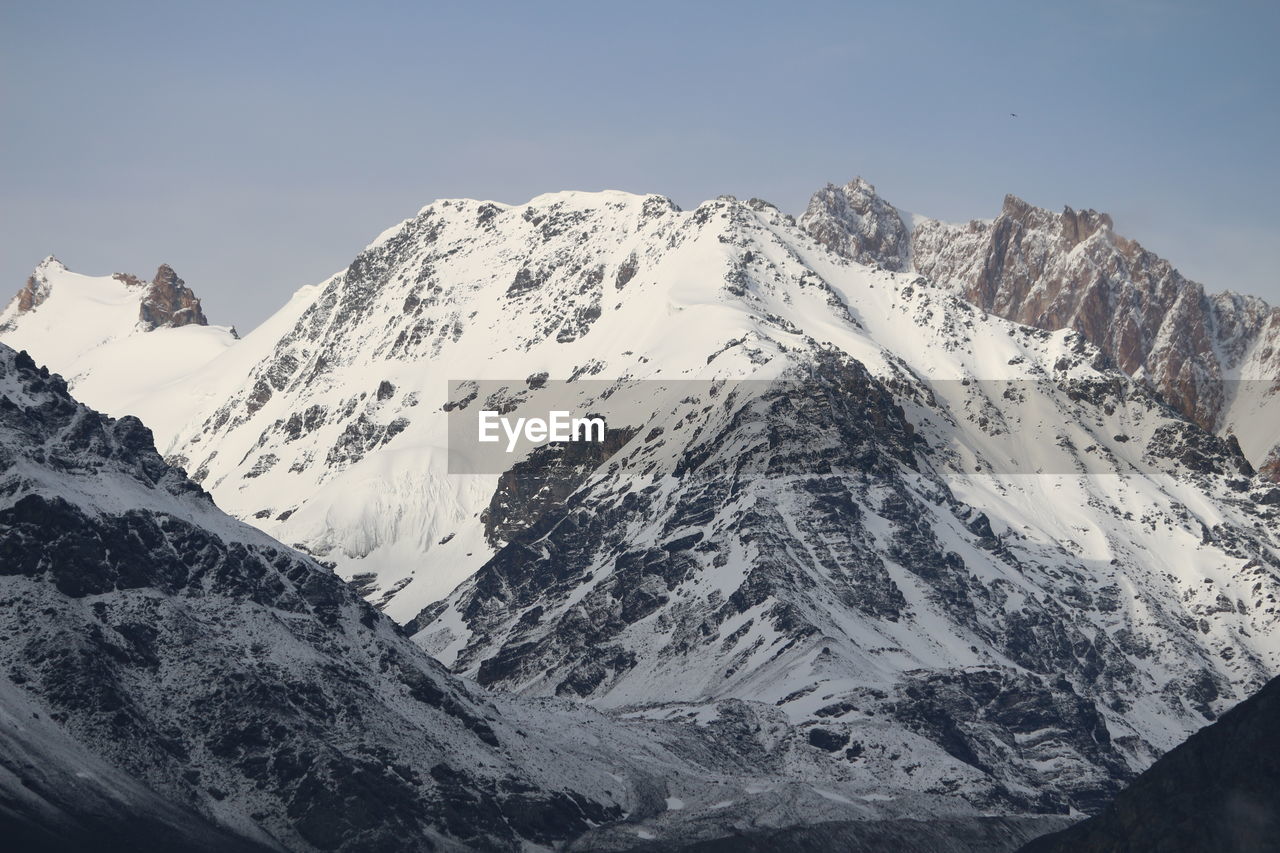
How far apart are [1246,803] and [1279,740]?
20.4 ft

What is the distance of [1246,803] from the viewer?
7849 inches

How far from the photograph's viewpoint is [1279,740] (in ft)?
655
